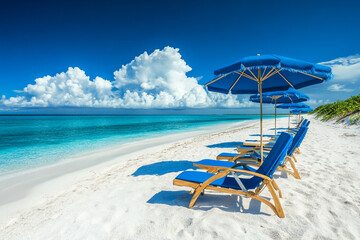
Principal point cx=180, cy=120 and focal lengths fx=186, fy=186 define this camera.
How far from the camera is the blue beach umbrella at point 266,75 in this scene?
121 inches

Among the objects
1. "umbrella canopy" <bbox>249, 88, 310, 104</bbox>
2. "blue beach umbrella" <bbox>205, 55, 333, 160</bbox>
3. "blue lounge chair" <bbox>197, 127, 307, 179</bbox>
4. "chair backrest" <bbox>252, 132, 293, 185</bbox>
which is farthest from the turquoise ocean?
"umbrella canopy" <bbox>249, 88, 310, 104</bbox>

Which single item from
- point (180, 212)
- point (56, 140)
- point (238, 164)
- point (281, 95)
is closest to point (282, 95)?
point (281, 95)

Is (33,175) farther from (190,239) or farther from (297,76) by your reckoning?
(297,76)

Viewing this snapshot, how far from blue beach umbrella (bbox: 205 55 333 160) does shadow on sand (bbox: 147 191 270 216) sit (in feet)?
5.69

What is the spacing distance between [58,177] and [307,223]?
631cm

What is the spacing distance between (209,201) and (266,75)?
308 centimetres

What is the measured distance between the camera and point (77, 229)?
2512mm

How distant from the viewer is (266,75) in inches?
169

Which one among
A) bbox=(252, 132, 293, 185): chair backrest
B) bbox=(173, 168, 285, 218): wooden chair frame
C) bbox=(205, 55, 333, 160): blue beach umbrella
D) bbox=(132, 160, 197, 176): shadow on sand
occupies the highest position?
bbox=(205, 55, 333, 160): blue beach umbrella

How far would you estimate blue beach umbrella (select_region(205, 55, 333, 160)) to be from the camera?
10.1 ft

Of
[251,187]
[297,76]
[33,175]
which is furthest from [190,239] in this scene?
[33,175]

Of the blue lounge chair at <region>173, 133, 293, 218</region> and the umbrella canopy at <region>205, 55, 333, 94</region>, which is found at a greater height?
the umbrella canopy at <region>205, 55, 333, 94</region>

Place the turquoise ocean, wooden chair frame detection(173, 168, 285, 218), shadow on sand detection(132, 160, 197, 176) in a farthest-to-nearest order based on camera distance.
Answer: the turquoise ocean
shadow on sand detection(132, 160, 197, 176)
wooden chair frame detection(173, 168, 285, 218)

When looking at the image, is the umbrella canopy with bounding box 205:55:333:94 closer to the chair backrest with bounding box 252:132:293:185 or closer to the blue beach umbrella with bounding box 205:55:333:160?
the blue beach umbrella with bounding box 205:55:333:160
